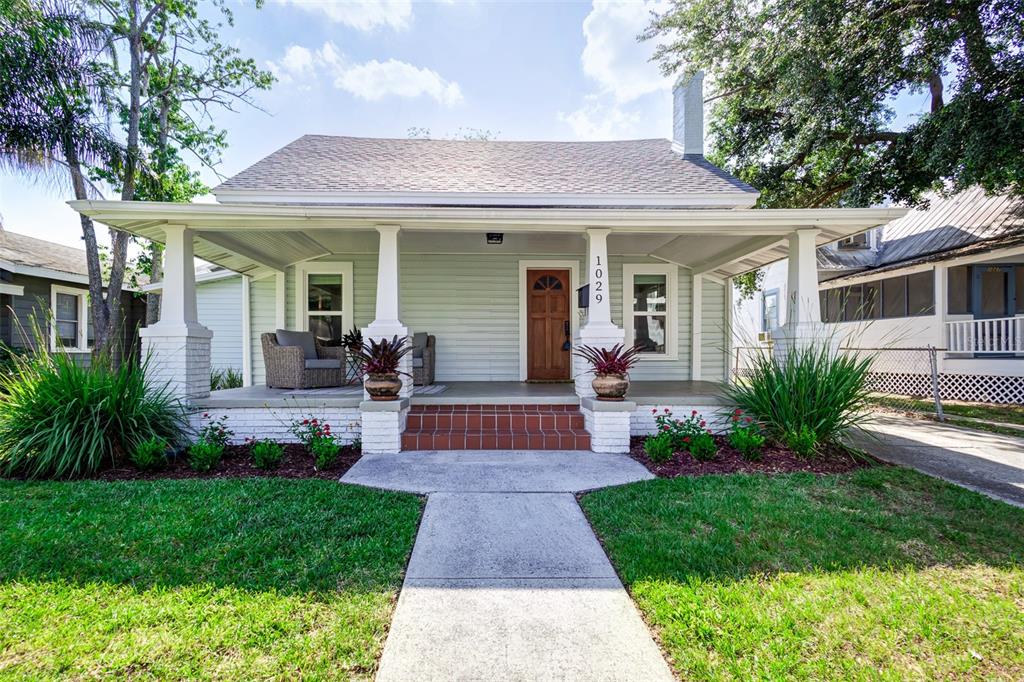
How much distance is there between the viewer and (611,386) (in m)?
5.11

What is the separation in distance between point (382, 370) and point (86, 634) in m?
3.21

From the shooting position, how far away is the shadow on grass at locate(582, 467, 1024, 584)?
8.70 feet

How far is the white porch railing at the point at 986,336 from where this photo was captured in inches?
339

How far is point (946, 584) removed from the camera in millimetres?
2449

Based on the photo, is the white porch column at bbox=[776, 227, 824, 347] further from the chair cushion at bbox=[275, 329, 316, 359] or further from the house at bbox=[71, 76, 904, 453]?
the chair cushion at bbox=[275, 329, 316, 359]

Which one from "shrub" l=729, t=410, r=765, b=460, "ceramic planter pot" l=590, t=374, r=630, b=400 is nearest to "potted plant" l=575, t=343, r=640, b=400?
"ceramic planter pot" l=590, t=374, r=630, b=400

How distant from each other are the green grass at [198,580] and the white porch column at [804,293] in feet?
15.6

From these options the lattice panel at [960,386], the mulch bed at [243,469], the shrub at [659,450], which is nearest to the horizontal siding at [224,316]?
the mulch bed at [243,469]

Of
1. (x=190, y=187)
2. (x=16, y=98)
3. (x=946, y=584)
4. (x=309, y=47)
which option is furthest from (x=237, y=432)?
(x=309, y=47)

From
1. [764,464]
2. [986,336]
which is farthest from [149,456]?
[986,336]

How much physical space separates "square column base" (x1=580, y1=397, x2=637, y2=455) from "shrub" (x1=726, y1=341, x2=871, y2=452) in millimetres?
1421

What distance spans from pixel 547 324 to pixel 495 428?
3.11m

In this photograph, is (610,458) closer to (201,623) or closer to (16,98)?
(201,623)

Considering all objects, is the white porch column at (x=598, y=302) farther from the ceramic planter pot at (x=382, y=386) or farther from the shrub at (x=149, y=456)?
the shrub at (x=149, y=456)
